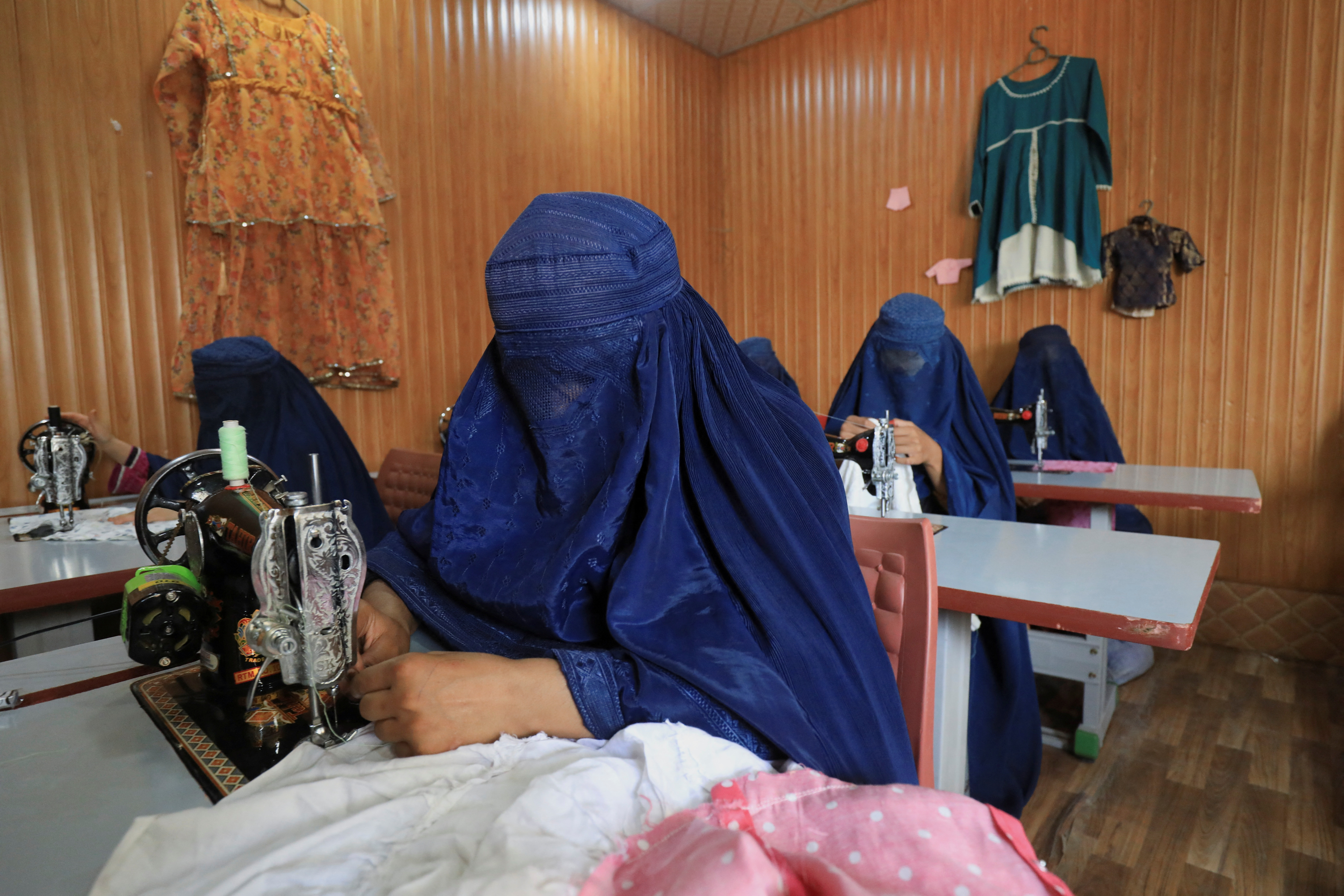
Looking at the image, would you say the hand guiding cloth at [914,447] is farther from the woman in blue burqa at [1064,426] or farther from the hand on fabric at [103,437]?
the hand on fabric at [103,437]

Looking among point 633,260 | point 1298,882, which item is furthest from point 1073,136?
point 633,260

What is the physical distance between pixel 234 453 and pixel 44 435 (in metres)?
1.78

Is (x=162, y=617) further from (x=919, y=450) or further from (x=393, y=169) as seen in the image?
(x=393, y=169)

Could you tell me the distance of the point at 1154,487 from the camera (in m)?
2.62

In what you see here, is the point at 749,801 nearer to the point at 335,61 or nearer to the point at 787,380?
the point at 335,61

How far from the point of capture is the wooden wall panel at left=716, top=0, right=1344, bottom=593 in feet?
11.2

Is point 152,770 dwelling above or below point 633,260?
below

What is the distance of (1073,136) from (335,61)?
3698 mm

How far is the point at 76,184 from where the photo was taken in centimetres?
284

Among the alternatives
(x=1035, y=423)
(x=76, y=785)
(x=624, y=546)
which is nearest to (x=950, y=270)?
(x=1035, y=423)

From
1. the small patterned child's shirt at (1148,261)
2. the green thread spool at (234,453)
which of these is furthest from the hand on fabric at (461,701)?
the small patterned child's shirt at (1148,261)

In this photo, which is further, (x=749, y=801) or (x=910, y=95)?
(x=910, y=95)

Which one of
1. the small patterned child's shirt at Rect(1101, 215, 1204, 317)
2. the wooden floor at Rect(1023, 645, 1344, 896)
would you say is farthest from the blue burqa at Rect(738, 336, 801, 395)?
the wooden floor at Rect(1023, 645, 1344, 896)

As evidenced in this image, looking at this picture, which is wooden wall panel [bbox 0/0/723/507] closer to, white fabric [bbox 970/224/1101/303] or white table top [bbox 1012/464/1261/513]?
white fabric [bbox 970/224/1101/303]
